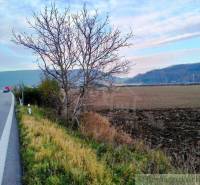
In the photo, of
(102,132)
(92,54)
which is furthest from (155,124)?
(102,132)

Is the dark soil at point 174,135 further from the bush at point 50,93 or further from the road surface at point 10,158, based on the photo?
the bush at point 50,93

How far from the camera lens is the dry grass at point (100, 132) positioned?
735 inches

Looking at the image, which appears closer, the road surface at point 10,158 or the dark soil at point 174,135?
the road surface at point 10,158

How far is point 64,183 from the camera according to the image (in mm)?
8828

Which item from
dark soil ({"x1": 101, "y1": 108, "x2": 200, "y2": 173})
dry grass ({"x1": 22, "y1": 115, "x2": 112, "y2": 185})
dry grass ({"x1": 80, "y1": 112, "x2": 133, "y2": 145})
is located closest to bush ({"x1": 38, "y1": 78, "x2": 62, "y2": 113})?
dry grass ({"x1": 80, "y1": 112, "x2": 133, "y2": 145})

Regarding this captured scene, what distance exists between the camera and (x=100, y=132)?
803 inches

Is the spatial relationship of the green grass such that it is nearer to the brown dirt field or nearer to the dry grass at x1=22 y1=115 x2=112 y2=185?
the dry grass at x1=22 y1=115 x2=112 y2=185

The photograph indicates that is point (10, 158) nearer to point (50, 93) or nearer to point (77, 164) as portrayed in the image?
point (77, 164)

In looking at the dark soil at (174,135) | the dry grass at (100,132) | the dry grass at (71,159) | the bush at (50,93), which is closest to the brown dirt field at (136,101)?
the dry grass at (100,132)

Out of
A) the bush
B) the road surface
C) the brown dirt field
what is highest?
the bush

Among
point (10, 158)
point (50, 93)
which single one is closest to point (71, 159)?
point (10, 158)

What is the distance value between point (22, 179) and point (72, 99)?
1683 centimetres

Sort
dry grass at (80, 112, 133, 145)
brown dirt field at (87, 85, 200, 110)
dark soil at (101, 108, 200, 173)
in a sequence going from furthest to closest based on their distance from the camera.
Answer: brown dirt field at (87, 85, 200, 110), dry grass at (80, 112, 133, 145), dark soil at (101, 108, 200, 173)

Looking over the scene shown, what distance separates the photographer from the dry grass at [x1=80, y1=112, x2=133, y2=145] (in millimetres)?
18673
